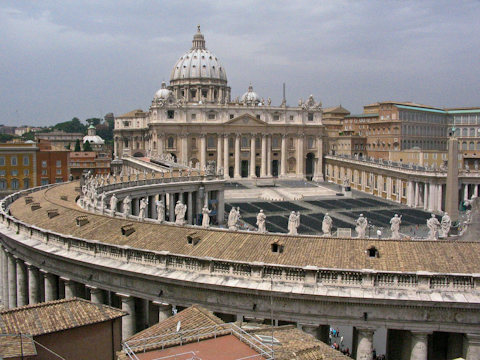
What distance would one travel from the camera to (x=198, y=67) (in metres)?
164

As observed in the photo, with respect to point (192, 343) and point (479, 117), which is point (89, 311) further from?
point (479, 117)

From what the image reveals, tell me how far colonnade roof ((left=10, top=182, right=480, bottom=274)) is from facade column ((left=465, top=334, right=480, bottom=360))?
2617 millimetres

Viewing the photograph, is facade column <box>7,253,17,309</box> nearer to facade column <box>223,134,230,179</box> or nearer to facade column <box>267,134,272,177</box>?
facade column <box>223,134,230,179</box>

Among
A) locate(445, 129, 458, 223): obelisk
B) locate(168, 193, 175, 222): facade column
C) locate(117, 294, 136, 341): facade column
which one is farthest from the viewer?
locate(168, 193, 175, 222): facade column

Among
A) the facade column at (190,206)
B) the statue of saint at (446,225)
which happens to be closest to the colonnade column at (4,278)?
Result: the statue of saint at (446,225)

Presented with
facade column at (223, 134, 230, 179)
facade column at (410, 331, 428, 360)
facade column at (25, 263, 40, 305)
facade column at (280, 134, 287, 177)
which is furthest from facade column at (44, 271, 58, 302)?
facade column at (280, 134, 287, 177)

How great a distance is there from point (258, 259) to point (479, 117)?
117929 mm

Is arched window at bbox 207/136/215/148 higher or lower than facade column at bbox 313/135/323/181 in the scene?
higher

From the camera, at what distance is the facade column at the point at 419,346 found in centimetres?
2073

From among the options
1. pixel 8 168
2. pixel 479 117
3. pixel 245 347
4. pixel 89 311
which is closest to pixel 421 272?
pixel 245 347

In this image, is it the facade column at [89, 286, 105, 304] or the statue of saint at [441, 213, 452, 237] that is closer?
the facade column at [89, 286, 105, 304]

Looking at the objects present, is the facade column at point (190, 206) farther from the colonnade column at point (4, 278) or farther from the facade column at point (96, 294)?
the facade column at point (96, 294)

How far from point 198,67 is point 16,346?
155762mm

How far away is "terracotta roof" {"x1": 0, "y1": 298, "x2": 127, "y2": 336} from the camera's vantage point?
15.2 m
